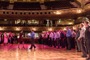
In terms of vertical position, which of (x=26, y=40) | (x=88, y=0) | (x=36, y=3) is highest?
(x=88, y=0)

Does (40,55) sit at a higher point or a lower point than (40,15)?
higher

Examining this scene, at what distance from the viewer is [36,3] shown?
39.9 meters

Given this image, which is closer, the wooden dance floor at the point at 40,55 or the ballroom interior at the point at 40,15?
the wooden dance floor at the point at 40,55

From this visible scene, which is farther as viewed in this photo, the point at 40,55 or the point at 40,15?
the point at 40,15

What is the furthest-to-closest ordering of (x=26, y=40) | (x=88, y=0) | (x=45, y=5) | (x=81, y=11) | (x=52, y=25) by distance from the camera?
(x=45, y=5) < (x=52, y=25) < (x=26, y=40) < (x=81, y=11) < (x=88, y=0)

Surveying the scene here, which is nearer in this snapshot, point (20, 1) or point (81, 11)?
point (81, 11)

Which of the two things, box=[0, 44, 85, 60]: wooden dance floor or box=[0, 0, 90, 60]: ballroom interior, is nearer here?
box=[0, 44, 85, 60]: wooden dance floor

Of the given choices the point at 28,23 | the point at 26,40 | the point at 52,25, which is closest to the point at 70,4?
the point at 52,25

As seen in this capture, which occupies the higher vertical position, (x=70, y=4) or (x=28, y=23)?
(x=70, y=4)

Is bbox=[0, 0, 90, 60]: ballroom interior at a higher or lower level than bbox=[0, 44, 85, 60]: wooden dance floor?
lower

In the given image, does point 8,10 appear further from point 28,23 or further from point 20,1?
point 20,1

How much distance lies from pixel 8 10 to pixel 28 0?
798 cm

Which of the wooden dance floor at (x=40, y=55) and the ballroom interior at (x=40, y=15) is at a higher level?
the wooden dance floor at (x=40, y=55)

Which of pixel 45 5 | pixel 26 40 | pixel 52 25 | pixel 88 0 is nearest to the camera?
pixel 88 0
